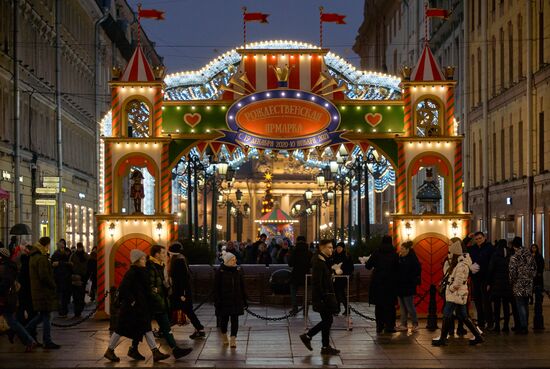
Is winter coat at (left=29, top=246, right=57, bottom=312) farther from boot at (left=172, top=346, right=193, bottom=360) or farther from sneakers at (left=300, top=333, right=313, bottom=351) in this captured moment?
sneakers at (left=300, top=333, right=313, bottom=351)

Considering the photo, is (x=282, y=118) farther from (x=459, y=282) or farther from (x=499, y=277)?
(x=459, y=282)

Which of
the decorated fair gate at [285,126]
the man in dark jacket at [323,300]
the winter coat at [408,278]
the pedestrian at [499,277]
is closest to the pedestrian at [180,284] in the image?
the man in dark jacket at [323,300]

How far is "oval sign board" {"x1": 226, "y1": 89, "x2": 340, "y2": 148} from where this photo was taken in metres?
26.4

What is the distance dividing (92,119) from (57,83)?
12.4 meters

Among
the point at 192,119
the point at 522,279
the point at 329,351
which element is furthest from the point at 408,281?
the point at 192,119

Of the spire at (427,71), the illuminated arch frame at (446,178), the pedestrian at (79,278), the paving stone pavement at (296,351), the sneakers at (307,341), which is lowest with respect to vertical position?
the paving stone pavement at (296,351)

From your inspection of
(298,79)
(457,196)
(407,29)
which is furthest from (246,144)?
(407,29)

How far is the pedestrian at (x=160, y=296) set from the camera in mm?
17875

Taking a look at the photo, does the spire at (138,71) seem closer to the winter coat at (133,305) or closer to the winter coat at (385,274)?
the winter coat at (385,274)

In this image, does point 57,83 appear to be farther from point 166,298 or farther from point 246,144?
point 166,298

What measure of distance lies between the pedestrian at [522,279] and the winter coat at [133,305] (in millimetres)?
7346

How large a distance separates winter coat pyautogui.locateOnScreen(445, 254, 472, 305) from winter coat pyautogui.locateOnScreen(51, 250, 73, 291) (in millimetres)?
11021

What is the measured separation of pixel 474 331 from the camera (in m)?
19.8

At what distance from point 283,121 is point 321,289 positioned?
830cm
